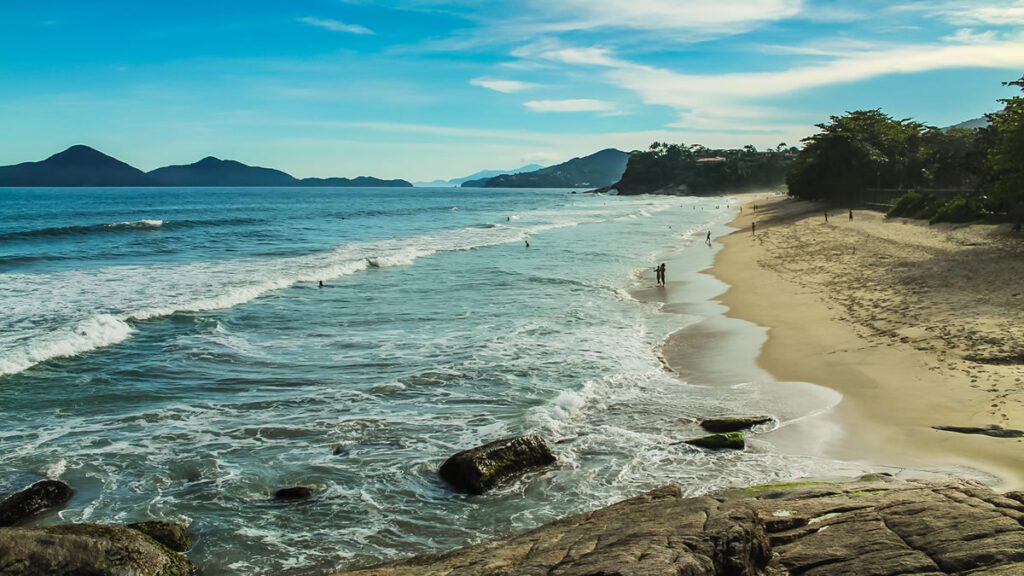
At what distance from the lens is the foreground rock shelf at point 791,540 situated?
545 centimetres

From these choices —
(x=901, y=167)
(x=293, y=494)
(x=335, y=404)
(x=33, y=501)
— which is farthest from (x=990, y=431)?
(x=901, y=167)

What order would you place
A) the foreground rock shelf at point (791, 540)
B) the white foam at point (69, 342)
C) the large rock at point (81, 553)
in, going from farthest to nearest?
the white foam at point (69, 342) < the large rock at point (81, 553) < the foreground rock shelf at point (791, 540)

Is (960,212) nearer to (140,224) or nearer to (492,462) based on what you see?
(492,462)

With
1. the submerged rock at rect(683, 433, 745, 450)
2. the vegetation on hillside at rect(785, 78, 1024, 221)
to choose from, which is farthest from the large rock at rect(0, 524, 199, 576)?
the vegetation on hillside at rect(785, 78, 1024, 221)

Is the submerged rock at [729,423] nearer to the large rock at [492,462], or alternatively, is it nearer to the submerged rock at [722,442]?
the submerged rock at [722,442]

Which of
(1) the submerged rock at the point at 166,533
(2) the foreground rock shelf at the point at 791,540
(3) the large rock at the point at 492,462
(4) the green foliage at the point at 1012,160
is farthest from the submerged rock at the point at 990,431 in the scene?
(4) the green foliage at the point at 1012,160

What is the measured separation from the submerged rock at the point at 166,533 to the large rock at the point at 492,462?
12.1 ft

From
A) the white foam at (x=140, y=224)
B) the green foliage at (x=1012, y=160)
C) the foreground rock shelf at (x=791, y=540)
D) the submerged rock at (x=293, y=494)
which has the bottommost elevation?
the submerged rock at (x=293, y=494)

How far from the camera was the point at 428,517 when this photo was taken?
31.2 ft

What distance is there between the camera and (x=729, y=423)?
12.5 meters

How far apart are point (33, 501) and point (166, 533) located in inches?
102

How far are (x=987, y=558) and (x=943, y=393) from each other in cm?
879

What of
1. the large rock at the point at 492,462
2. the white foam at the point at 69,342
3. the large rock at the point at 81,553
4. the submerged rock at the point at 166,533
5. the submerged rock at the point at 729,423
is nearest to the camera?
the large rock at the point at 81,553

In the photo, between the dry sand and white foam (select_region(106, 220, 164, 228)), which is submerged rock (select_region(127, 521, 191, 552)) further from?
white foam (select_region(106, 220, 164, 228))
